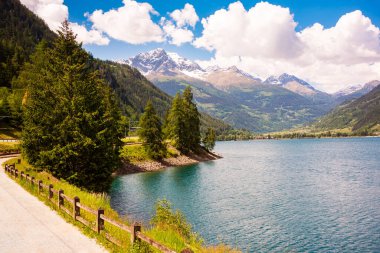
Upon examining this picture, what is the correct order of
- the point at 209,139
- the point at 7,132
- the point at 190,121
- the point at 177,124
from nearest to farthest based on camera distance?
1. the point at 7,132
2. the point at 177,124
3. the point at 190,121
4. the point at 209,139

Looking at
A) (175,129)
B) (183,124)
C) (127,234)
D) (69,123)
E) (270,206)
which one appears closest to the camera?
(127,234)

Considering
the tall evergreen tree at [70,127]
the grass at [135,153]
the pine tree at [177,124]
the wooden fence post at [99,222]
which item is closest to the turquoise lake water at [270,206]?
the tall evergreen tree at [70,127]

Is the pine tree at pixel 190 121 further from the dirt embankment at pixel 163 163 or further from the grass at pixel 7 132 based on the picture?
the grass at pixel 7 132

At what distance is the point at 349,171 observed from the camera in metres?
88.8

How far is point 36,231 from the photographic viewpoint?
19.3 m

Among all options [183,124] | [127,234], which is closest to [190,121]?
[183,124]

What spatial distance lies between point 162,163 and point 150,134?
30.9 feet

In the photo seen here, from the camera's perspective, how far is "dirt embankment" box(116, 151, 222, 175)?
86.0m

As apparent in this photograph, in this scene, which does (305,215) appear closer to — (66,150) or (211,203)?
(211,203)

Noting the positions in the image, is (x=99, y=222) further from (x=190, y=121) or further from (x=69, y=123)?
(x=190, y=121)

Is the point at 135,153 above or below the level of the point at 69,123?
below

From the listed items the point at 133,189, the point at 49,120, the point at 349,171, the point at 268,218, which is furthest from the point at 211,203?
the point at 349,171

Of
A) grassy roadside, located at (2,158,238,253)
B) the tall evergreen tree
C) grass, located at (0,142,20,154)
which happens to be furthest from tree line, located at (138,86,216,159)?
grassy roadside, located at (2,158,238,253)

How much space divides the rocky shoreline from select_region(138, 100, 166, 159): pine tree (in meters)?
3.16
